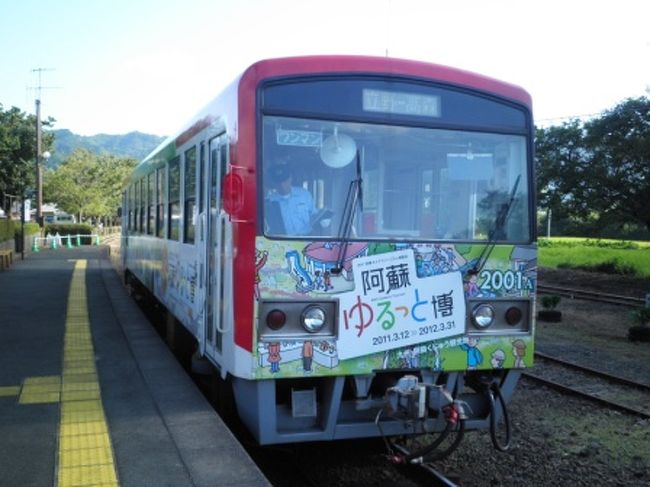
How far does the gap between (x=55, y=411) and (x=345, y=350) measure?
2.55 meters

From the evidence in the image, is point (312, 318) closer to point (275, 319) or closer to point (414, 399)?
point (275, 319)

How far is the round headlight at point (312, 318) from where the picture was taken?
455 centimetres

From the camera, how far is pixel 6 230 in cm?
2373

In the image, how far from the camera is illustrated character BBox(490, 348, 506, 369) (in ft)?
16.6

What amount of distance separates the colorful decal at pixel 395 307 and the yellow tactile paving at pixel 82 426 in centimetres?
167

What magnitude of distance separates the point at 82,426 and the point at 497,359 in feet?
10.1

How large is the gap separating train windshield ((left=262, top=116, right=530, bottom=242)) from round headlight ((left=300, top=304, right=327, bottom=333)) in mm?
481

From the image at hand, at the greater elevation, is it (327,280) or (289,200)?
(289,200)

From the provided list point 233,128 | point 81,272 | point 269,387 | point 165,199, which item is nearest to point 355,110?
point 233,128

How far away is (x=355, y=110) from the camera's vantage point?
15.6 ft

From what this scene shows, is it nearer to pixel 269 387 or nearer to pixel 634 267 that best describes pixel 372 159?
pixel 269 387

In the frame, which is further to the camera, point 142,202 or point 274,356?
point 142,202

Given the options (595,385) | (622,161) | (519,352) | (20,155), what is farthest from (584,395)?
(20,155)

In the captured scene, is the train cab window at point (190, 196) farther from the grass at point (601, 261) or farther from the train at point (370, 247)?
the grass at point (601, 261)
